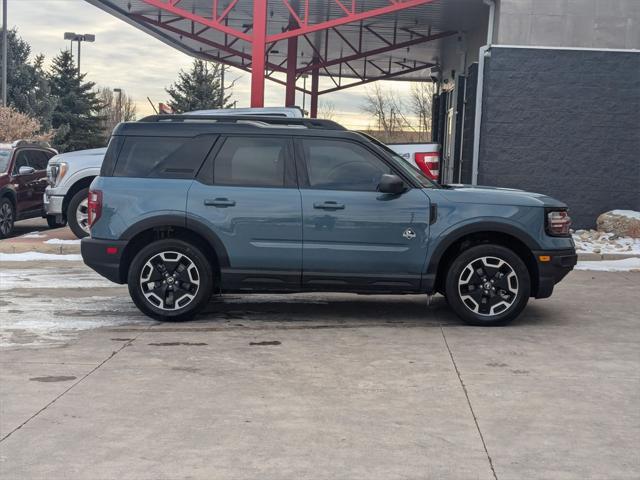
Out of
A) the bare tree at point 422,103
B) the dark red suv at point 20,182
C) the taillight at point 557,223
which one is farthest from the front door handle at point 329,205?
the bare tree at point 422,103

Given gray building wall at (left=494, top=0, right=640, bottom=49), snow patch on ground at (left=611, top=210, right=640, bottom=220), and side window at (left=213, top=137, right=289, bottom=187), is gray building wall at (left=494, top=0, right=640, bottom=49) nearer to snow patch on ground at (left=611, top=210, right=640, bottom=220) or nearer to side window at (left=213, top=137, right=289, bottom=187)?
snow patch on ground at (left=611, top=210, right=640, bottom=220)

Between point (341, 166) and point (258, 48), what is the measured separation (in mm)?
10785

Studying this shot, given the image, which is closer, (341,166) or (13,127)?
(341,166)

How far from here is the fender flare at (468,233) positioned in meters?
7.70

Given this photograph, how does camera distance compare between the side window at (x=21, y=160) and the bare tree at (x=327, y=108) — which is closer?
the side window at (x=21, y=160)

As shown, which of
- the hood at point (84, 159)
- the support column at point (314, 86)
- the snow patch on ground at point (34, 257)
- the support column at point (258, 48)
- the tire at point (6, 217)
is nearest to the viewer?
the snow patch on ground at point (34, 257)

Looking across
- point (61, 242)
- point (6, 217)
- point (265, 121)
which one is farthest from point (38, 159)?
point (265, 121)

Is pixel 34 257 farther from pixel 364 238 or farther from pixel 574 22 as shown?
pixel 574 22

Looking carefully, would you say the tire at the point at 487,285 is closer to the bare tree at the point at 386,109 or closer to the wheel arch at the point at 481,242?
the wheel arch at the point at 481,242

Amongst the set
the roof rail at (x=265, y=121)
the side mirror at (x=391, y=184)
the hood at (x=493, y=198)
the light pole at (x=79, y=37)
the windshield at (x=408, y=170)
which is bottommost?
the hood at (x=493, y=198)

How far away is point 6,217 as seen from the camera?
15.4 meters

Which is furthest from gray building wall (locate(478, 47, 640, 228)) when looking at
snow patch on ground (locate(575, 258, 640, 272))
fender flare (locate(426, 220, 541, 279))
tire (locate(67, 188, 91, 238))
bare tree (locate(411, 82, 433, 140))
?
bare tree (locate(411, 82, 433, 140))

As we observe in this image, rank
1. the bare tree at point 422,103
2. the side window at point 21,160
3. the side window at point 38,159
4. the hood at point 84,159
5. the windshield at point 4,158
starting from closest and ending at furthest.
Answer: the hood at point 84,159, the windshield at point 4,158, the side window at point 21,160, the side window at point 38,159, the bare tree at point 422,103

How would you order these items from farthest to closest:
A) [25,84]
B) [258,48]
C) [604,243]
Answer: [25,84] < [258,48] < [604,243]
